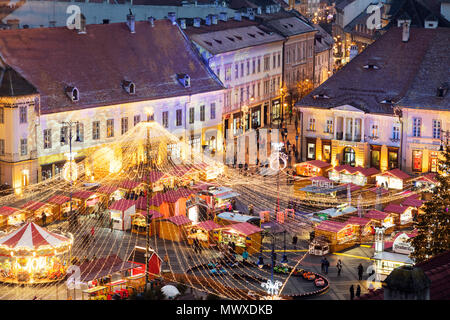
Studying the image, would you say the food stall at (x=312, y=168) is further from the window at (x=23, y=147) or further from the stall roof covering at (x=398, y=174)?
the window at (x=23, y=147)

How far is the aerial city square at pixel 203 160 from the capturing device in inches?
1571

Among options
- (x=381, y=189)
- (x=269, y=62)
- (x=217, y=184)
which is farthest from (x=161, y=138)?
(x=269, y=62)

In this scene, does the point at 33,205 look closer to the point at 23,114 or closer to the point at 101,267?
the point at 23,114

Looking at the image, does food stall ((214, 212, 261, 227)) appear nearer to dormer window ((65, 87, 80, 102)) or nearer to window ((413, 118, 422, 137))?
dormer window ((65, 87, 80, 102))

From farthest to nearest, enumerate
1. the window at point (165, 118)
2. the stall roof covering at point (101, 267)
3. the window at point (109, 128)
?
the window at point (165, 118)
the window at point (109, 128)
the stall roof covering at point (101, 267)

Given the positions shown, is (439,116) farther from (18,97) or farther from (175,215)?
(18,97)

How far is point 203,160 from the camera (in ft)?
204

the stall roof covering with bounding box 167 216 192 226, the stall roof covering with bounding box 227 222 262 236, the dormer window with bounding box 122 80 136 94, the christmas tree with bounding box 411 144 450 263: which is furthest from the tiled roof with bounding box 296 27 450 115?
the christmas tree with bounding box 411 144 450 263

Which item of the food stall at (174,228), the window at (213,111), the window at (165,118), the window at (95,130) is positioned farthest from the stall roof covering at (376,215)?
the window at (213,111)

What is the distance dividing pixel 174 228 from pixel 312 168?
1707 centimetres

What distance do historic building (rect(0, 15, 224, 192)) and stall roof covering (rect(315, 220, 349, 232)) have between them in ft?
54.8

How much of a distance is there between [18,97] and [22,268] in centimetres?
1751

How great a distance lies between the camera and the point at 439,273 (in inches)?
761

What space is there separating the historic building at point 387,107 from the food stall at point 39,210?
22854 mm
